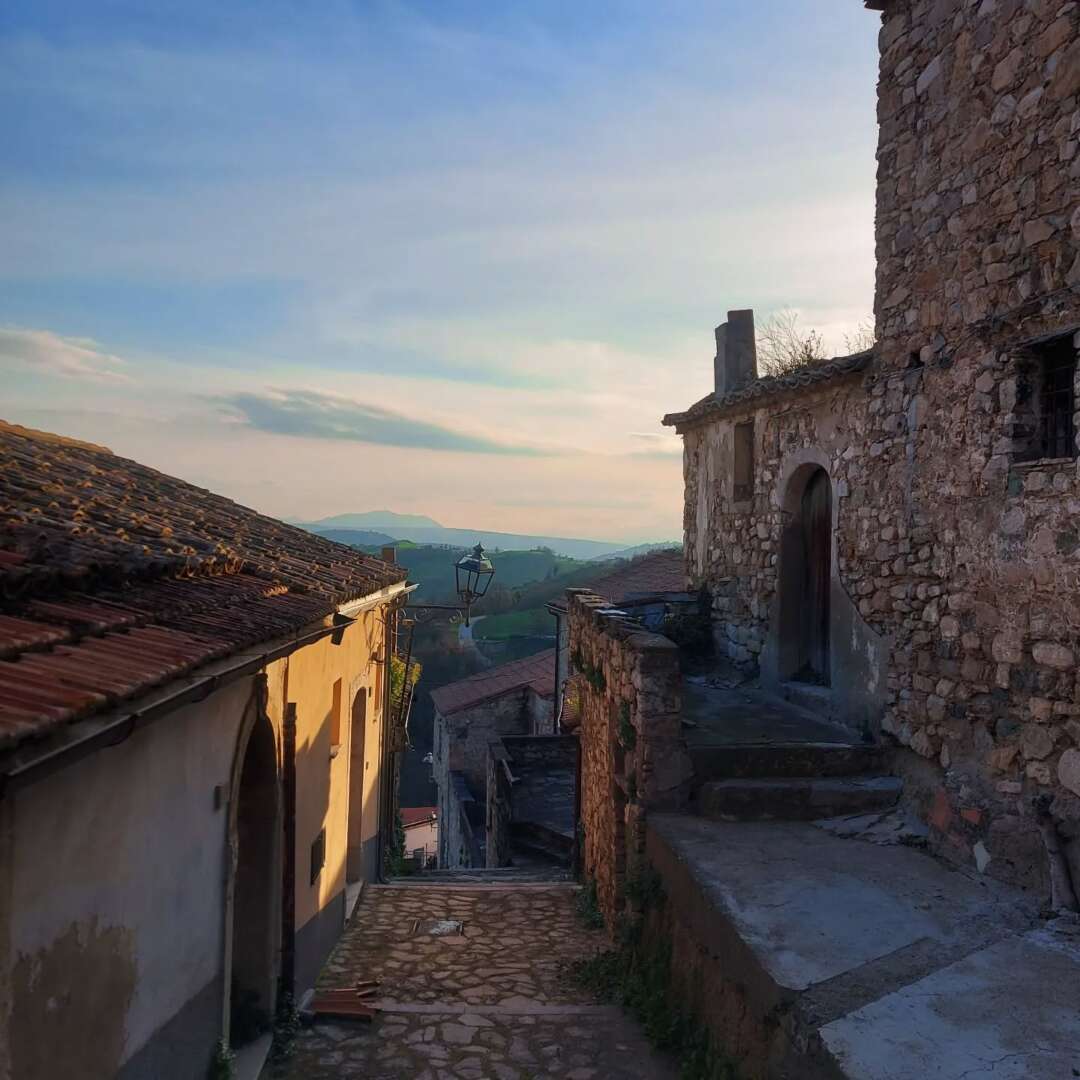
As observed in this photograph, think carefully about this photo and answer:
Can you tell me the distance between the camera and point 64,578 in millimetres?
3676

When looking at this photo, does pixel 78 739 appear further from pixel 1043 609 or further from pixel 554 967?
pixel 554 967

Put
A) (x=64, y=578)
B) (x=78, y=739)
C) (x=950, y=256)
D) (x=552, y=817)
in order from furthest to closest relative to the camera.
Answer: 1. (x=552, y=817)
2. (x=950, y=256)
3. (x=64, y=578)
4. (x=78, y=739)

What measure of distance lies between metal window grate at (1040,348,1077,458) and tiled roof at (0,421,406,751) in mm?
4393

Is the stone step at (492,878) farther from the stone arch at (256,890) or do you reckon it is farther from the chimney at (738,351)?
the chimney at (738,351)

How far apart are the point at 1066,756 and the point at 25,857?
16.0 feet

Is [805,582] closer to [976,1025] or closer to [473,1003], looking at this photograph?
[473,1003]

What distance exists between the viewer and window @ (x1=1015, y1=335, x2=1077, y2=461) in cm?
530

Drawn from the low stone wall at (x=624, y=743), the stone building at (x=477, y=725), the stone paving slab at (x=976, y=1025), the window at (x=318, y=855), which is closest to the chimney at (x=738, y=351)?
the low stone wall at (x=624, y=743)

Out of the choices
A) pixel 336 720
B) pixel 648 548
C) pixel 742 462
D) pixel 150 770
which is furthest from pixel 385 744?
pixel 648 548

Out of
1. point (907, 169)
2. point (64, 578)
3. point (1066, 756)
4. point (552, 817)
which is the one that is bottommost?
point (552, 817)

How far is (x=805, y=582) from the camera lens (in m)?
9.42

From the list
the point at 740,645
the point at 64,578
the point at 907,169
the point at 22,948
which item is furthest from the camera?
the point at 740,645

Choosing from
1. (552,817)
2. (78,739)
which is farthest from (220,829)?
(552,817)

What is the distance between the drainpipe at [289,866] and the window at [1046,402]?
4.93 m
